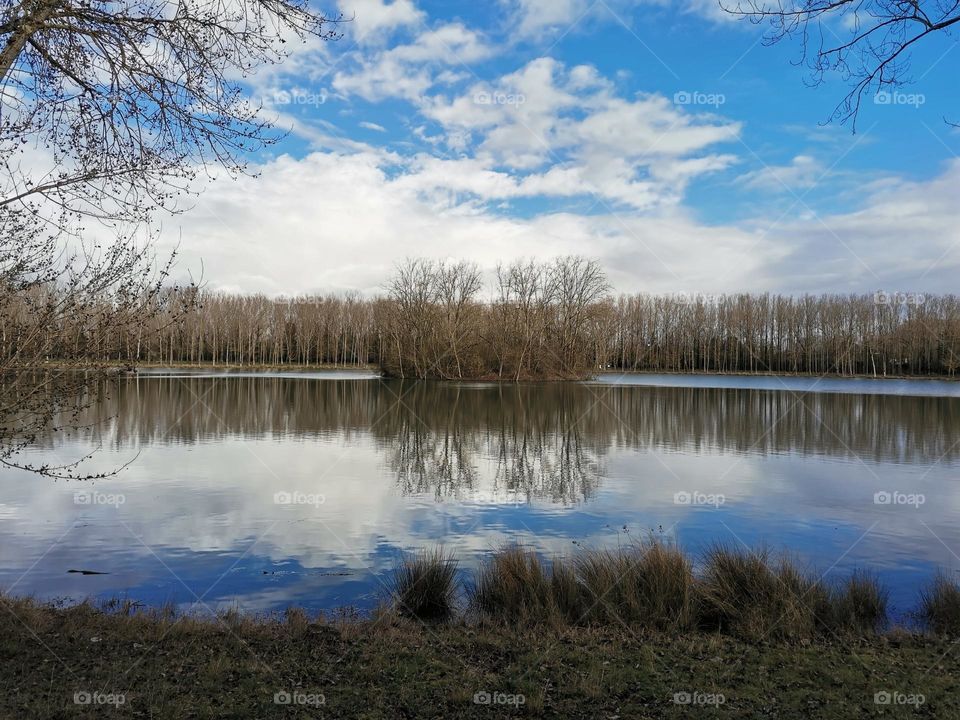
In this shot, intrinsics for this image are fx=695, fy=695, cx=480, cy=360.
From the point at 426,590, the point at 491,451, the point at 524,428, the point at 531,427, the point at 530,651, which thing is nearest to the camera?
the point at 530,651

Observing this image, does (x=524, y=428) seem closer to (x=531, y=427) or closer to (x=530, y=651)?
(x=531, y=427)

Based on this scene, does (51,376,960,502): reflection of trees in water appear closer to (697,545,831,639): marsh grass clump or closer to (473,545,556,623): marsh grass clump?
(473,545,556,623): marsh grass clump

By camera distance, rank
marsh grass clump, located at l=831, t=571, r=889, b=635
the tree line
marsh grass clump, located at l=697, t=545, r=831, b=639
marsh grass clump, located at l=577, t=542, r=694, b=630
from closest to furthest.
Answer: marsh grass clump, located at l=697, t=545, r=831, b=639 → marsh grass clump, located at l=831, t=571, r=889, b=635 → marsh grass clump, located at l=577, t=542, r=694, b=630 → the tree line

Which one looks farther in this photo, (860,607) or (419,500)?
(419,500)

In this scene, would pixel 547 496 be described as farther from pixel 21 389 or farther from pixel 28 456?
pixel 28 456

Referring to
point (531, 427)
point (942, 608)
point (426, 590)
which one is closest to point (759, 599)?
point (942, 608)

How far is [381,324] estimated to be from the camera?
78500mm

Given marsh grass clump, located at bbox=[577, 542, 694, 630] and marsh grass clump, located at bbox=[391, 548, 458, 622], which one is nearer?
marsh grass clump, located at bbox=[577, 542, 694, 630]

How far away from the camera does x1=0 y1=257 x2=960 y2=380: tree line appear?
66375 mm

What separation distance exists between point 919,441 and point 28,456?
25.2 meters

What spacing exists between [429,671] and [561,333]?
63505 millimetres

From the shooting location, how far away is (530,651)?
6023mm

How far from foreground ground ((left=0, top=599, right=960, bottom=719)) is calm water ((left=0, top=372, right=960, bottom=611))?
1321 millimetres

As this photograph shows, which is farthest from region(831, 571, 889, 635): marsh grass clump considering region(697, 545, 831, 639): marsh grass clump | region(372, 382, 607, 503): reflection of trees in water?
region(372, 382, 607, 503): reflection of trees in water
